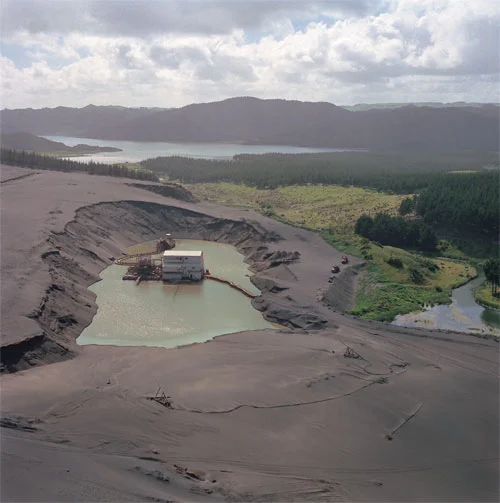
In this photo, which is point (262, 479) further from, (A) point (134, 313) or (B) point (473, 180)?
(B) point (473, 180)

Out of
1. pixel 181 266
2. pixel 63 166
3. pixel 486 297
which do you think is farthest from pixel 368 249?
pixel 63 166

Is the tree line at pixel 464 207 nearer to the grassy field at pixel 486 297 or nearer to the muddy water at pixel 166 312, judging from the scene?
the grassy field at pixel 486 297

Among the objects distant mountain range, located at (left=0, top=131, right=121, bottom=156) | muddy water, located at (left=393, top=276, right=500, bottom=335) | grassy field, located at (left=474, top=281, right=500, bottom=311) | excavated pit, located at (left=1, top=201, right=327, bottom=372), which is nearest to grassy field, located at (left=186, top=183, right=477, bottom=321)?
muddy water, located at (left=393, top=276, right=500, bottom=335)

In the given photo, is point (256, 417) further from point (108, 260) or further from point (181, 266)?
point (108, 260)

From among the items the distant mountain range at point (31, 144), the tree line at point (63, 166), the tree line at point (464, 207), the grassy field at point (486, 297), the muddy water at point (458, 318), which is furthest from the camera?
the distant mountain range at point (31, 144)

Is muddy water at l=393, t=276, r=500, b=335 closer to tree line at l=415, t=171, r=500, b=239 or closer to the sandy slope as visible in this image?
the sandy slope

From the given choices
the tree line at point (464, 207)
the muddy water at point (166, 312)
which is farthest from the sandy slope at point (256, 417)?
the tree line at point (464, 207)
